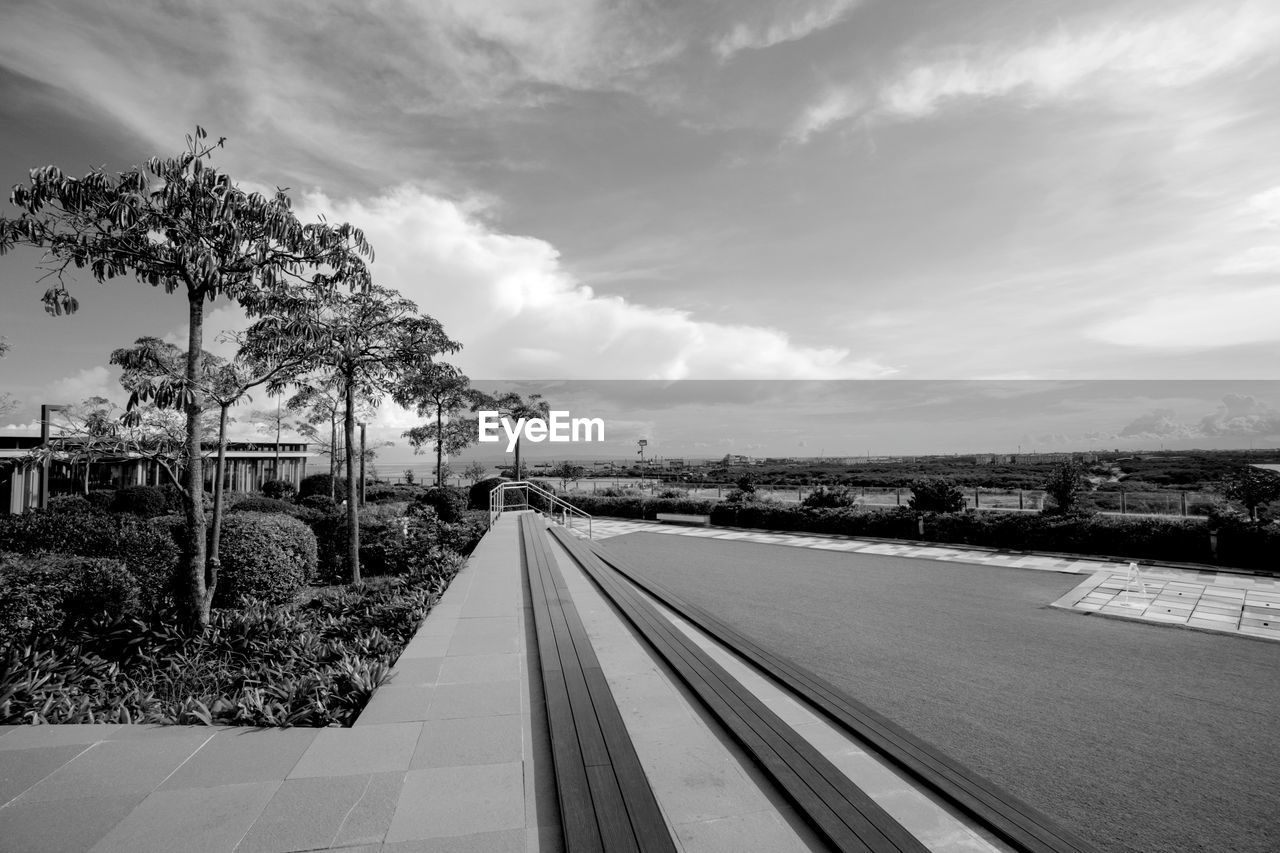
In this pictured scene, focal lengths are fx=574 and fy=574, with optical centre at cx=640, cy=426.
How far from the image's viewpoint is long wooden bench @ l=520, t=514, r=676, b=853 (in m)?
2.34

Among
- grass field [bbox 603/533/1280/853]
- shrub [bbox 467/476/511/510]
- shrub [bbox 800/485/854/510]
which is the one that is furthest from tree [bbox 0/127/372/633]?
shrub [bbox 800/485/854/510]

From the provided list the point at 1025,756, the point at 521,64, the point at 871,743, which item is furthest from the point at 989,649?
the point at 521,64

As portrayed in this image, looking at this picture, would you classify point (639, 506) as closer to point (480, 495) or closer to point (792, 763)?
point (480, 495)

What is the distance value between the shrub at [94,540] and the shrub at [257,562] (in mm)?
1016

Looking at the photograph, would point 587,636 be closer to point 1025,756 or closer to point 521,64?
point 1025,756

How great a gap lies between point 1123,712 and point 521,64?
10.0 m

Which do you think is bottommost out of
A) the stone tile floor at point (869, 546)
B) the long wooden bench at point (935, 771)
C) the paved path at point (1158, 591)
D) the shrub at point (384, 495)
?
the stone tile floor at point (869, 546)

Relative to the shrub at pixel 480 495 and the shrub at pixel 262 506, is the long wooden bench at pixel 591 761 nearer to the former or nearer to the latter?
the shrub at pixel 262 506

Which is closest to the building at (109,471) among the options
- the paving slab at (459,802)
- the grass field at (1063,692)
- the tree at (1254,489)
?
the paving slab at (459,802)

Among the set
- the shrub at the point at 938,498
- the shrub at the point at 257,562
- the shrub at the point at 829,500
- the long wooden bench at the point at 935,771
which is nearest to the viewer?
the long wooden bench at the point at 935,771

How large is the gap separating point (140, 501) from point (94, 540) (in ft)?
29.9

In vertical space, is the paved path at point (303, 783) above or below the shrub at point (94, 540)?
below

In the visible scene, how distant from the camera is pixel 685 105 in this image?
32.2 feet

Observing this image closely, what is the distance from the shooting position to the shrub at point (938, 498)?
54.6ft
